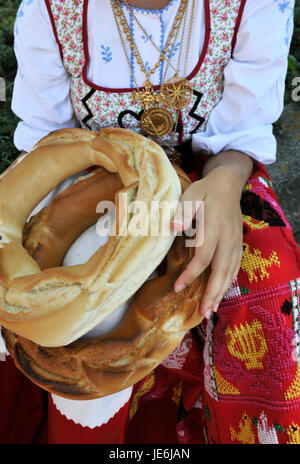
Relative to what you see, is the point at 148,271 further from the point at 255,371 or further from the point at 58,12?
the point at 58,12

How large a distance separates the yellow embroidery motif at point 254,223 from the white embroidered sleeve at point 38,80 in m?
0.47

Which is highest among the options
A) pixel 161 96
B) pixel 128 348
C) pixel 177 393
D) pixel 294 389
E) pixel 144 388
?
pixel 161 96

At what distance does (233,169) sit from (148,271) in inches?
12.6

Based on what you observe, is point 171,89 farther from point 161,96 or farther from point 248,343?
point 248,343

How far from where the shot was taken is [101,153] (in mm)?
633

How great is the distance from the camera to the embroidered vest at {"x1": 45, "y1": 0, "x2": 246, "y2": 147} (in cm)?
72

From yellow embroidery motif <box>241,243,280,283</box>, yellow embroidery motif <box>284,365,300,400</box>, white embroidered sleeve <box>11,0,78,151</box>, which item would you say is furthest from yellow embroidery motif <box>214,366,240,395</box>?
white embroidered sleeve <box>11,0,78,151</box>

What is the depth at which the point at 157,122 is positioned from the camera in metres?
0.77

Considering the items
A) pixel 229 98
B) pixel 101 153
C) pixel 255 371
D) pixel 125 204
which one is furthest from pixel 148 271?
pixel 229 98

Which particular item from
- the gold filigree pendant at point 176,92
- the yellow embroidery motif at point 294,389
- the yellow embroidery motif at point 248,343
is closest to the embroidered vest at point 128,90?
the gold filigree pendant at point 176,92

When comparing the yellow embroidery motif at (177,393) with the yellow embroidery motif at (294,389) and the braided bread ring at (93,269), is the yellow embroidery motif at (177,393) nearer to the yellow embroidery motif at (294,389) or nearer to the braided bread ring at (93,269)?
the yellow embroidery motif at (294,389)

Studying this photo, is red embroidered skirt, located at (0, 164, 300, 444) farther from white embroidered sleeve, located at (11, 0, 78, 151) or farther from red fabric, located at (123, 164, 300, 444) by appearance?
white embroidered sleeve, located at (11, 0, 78, 151)

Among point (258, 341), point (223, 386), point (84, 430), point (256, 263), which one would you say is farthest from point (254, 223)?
point (84, 430)

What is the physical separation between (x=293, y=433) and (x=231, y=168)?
487 mm
